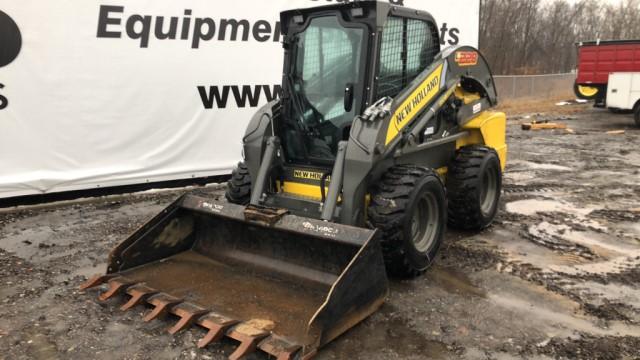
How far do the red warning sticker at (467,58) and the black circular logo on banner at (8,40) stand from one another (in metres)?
5.19

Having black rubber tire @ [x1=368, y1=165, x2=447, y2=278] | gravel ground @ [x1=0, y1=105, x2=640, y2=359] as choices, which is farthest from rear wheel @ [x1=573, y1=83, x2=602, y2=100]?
black rubber tire @ [x1=368, y1=165, x2=447, y2=278]

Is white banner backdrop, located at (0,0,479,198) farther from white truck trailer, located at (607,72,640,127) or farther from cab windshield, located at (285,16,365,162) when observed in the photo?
white truck trailer, located at (607,72,640,127)

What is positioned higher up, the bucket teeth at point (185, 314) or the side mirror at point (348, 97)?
the side mirror at point (348, 97)

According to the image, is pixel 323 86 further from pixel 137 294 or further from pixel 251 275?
pixel 137 294

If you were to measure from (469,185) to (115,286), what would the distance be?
3.41 meters

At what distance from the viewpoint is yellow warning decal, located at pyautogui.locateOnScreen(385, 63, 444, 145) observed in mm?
4363

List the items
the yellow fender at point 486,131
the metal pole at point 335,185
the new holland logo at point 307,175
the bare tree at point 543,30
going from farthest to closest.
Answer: the bare tree at point 543,30, the yellow fender at point 486,131, the new holland logo at point 307,175, the metal pole at point 335,185

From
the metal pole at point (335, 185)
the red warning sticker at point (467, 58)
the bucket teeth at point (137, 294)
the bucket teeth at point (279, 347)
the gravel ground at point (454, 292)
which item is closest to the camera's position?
the bucket teeth at point (279, 347)

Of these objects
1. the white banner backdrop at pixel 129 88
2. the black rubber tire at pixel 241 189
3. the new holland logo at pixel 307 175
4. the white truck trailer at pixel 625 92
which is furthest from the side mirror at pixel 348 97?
the white truck trailer at pixel 625 92

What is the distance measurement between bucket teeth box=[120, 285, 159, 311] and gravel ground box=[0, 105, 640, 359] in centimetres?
7

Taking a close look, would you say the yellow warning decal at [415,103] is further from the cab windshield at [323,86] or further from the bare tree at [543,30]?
the bare tree at [543,30]

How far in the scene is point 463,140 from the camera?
6086 millimetres

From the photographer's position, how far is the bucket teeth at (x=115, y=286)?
3.99m

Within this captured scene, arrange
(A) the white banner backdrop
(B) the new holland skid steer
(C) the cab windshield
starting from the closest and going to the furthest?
(B) the new holland skid steer < (C) the cab windshield < (A) the white banner backdrop
